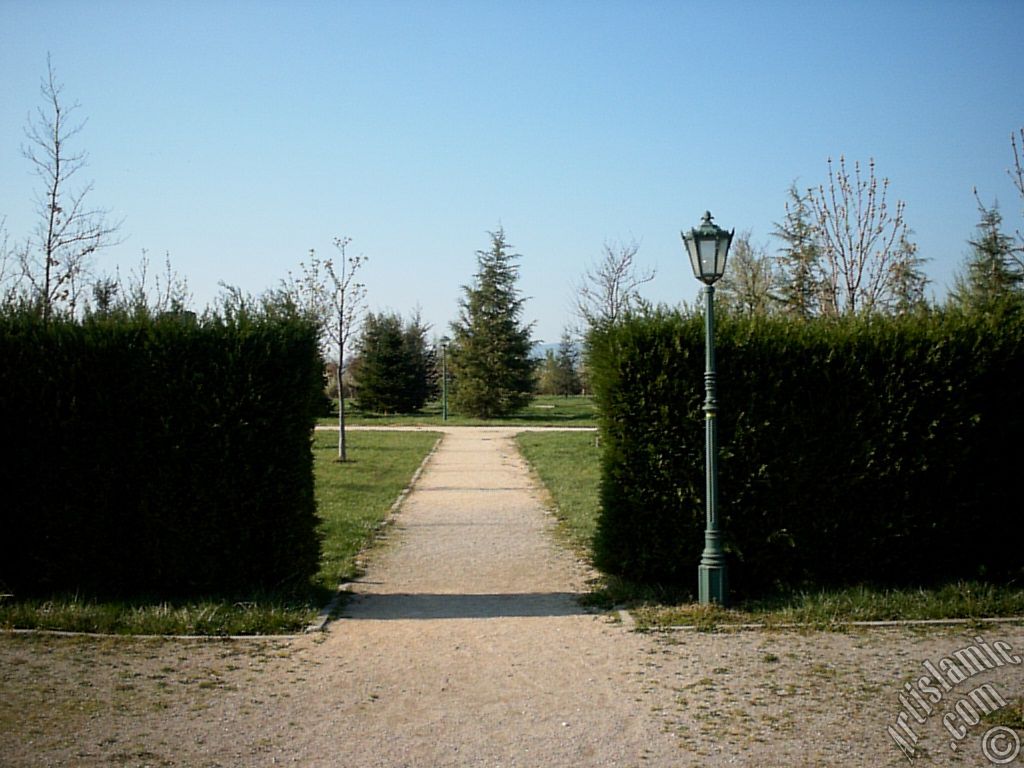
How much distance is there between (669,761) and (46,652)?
4.93m

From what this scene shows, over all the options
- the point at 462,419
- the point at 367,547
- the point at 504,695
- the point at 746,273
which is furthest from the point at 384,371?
the point at 504,695

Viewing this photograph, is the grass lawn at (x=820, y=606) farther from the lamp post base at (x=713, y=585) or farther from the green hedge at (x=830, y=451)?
the green hedge at (x=830, y=451)

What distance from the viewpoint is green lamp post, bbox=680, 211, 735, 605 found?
8.28 meters

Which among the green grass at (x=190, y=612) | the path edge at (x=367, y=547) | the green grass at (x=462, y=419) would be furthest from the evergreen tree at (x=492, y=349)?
the green grass at (x=190, y=612)

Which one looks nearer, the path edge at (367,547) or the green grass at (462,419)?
the path edge at (367,547)

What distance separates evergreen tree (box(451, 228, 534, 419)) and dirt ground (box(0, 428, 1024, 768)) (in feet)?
112

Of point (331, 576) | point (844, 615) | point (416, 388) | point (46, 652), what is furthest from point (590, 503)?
point (416, 388)

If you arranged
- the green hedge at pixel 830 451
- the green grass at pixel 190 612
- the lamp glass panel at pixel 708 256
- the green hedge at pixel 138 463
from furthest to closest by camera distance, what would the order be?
the green hedge at pixel 830 451, the lamp glass panel at pixel 708 256, the green hedge at pixel 138 463, the green grass at pixel 190 612

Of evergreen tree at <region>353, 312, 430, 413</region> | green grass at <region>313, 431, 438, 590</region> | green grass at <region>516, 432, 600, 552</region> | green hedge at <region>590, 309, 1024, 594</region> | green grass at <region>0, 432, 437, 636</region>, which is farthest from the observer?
evergreen tree at <region>353, 312, 430, 413</region>

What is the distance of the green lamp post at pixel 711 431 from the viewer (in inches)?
326

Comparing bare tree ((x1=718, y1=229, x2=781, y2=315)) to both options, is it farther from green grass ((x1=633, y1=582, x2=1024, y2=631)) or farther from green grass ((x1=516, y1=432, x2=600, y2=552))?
green grass ((x1=633, y1=582, x2=1024, y2=631))

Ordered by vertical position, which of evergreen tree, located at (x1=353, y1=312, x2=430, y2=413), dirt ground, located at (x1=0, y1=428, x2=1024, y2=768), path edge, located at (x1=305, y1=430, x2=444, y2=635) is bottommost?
dirt ground, located at (x1=0, y1=428, x2=1024, y2=768)

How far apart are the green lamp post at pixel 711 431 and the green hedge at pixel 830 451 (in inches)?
11.4

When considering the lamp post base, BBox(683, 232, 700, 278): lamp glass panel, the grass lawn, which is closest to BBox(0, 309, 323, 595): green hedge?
the grass lawn
